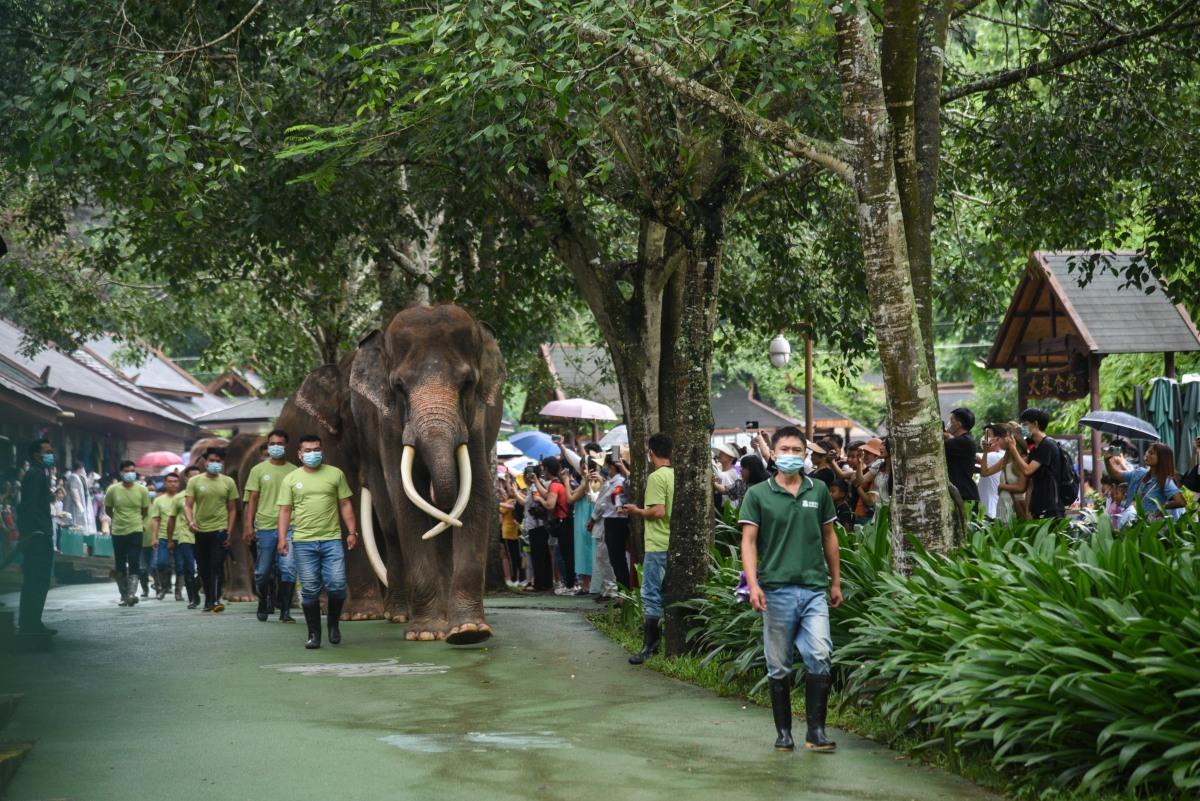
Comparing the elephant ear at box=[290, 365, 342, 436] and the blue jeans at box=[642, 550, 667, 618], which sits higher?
the elephant ear at box=[290, 365, 342, 436]

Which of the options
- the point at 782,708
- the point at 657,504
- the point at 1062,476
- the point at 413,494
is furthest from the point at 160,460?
the point at 782,708

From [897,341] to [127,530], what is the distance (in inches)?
475

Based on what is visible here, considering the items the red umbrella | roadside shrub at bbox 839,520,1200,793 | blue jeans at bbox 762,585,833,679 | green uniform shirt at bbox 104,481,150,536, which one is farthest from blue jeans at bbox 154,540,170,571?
blue jeans at bbox 762,585,833,679

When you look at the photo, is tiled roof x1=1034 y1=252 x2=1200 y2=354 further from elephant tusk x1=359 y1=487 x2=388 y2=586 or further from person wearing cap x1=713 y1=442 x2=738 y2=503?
elephant tusk x1=359 y1=487 x2=388 y2=586

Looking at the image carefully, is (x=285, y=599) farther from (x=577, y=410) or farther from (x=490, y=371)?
(x=577, y=410)

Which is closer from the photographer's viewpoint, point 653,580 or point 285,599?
point 653,580

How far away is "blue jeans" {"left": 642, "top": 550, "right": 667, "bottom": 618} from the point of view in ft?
43.9

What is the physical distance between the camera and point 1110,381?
3416cm

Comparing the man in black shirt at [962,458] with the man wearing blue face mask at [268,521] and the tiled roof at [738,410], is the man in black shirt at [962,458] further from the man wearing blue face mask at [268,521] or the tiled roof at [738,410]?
the tiled roof at [738,410]

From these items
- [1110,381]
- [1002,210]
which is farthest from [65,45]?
[1110,381]

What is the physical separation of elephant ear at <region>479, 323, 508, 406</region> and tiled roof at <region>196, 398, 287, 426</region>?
23.5 metres

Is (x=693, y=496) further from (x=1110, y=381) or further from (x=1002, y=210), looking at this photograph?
(x=1110, y=381)

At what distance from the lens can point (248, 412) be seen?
40375 mm

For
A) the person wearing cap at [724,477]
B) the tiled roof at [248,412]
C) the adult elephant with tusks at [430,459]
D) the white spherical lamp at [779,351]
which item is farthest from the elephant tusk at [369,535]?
the tiled roof at [248,412]
